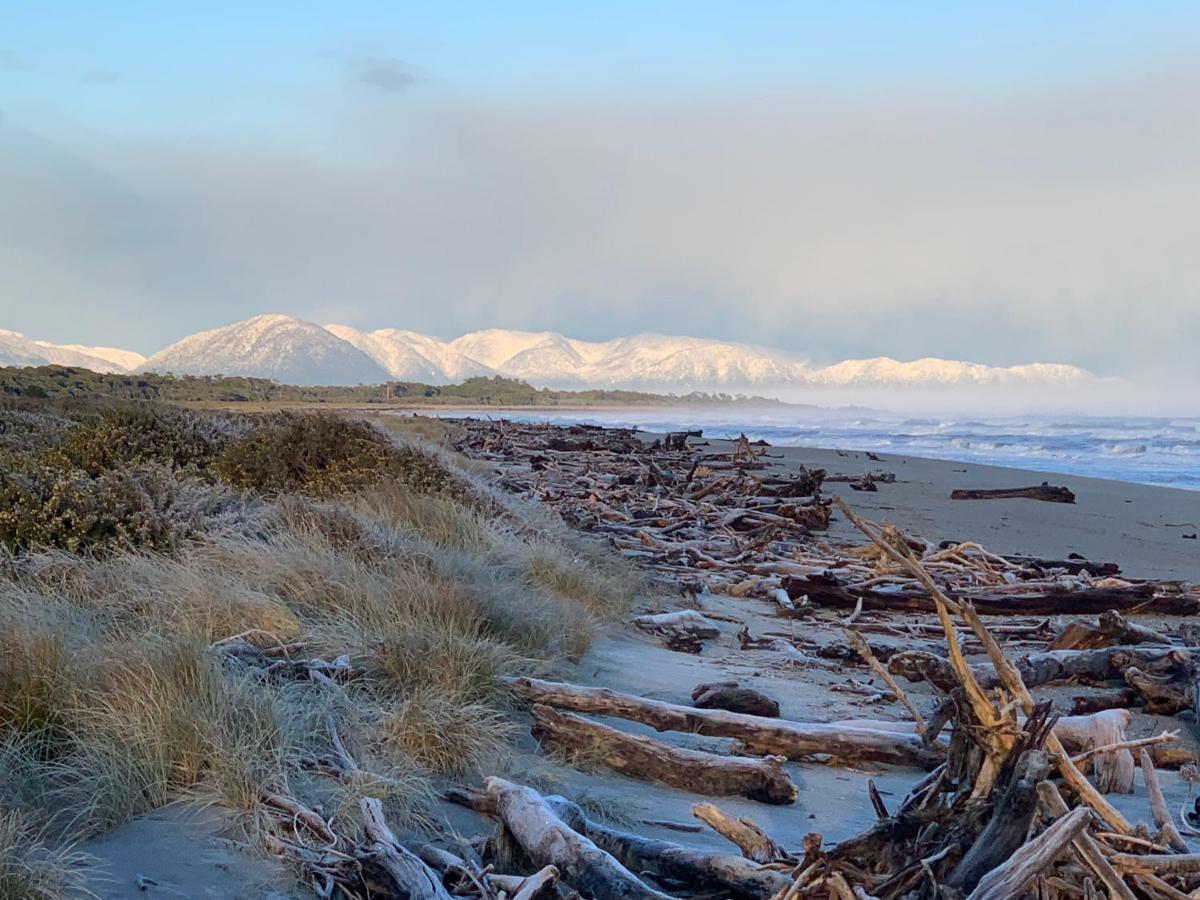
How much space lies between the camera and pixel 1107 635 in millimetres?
5250

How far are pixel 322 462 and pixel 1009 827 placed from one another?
28.4 ft

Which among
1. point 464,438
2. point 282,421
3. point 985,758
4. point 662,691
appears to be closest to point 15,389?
point 464,438

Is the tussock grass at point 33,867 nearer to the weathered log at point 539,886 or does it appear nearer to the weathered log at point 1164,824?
the weathered log at point 539,886

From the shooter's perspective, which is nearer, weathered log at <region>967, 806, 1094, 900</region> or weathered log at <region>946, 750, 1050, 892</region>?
weathered log at <region>967, 806, 1094, 900</region>

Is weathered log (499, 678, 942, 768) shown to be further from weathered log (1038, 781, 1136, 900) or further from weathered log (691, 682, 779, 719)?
weathered log (1038, 781, 1136, 900)

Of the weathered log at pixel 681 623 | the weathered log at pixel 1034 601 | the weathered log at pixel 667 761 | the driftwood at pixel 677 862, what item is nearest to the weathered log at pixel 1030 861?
the driftwood at pixel 677 862

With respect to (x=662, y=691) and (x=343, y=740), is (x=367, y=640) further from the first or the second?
(x=662, y=691)

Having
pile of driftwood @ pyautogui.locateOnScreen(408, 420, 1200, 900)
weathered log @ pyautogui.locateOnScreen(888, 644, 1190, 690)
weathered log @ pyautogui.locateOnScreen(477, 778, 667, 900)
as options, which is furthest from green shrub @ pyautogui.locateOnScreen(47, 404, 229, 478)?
weathered log @ pyautogui.locateOnScreen(888, 644, 1190, 690)

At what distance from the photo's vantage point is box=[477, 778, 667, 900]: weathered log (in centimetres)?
230

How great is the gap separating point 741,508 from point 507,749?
8342 millimetres

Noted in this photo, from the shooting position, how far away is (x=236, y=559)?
17.8ft

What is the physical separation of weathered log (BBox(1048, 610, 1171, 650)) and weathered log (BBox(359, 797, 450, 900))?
4139 millimetres

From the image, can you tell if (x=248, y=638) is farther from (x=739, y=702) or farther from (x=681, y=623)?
(x=681, y=623)

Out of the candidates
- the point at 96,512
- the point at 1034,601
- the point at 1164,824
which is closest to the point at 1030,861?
the point at 1164,824
